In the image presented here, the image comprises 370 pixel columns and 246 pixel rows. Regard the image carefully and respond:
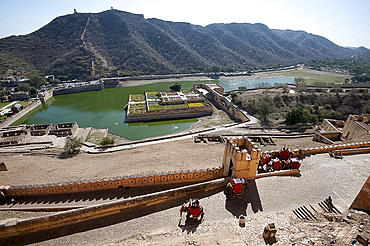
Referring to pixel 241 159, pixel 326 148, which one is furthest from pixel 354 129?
→ pixel 241 159

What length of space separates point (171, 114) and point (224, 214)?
1362 inches

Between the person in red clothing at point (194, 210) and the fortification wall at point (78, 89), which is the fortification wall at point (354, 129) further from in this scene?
the fortification wall at point (78, 89)

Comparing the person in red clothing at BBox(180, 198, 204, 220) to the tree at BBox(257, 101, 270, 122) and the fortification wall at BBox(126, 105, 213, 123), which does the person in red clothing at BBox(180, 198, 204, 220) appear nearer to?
the tree at BBox(257, 101, 270, 122)

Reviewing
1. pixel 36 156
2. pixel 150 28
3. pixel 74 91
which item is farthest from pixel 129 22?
pixel 36 156

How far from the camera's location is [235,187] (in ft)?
41.5

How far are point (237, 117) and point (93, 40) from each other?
335ft

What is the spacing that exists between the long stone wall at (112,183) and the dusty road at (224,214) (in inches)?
76.6

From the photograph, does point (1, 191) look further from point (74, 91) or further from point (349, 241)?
point (74, 91)

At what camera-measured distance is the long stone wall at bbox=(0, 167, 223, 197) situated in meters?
14.3

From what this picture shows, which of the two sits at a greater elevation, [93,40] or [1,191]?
Result: [93,40]

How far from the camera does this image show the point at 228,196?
1303 centimetres

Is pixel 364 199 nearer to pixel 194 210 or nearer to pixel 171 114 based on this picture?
pixel 194 210

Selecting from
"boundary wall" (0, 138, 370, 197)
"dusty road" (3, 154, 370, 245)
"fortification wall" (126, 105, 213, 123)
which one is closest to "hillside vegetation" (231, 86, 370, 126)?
"fortification wall" (126, 105, 213, 123)

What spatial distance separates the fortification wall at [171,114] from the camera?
4275 centimetres
